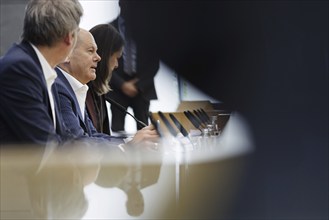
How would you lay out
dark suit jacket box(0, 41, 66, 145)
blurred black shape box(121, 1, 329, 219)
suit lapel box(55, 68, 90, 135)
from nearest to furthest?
dark suit jacket box(0, 41, 66, 145) → blurred black shape box(121, 1, 329, 219) → suit lapel box(55, 68, 90, 135)

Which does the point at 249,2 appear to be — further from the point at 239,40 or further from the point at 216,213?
the point at 216,213

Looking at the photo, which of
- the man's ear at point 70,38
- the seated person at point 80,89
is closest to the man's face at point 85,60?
the seated person at point 80,89

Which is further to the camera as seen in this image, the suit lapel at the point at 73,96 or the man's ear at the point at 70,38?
the suit lapel at the point at 73,96

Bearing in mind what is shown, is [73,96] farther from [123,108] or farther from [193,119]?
[193,119]

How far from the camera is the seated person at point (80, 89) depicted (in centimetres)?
118

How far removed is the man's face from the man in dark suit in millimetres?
185

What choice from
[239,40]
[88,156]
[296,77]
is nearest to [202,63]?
[239,40]

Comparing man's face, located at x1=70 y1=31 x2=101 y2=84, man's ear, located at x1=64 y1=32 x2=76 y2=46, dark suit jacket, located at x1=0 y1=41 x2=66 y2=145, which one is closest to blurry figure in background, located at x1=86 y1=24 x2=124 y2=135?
man's face, located at x1=70 y1=31 x2=101 y2=84

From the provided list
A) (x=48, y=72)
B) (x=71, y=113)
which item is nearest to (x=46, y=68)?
(x=48, y=72)

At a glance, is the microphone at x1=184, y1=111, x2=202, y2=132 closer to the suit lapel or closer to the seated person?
the seated person

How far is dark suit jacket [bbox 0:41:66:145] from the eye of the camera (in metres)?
1.00

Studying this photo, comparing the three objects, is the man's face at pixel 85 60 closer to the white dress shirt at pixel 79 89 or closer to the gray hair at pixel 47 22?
the white dress shirt at pixel 79 89

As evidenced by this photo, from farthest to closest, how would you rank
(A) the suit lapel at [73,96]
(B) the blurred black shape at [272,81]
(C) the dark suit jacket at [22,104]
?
1. (A) the suit lapel at [73,96]
2. (B) the blurred black shape at [272,81]
3. (C) the dark suit jacket at [22,104]

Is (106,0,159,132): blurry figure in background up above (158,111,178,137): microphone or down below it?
above
